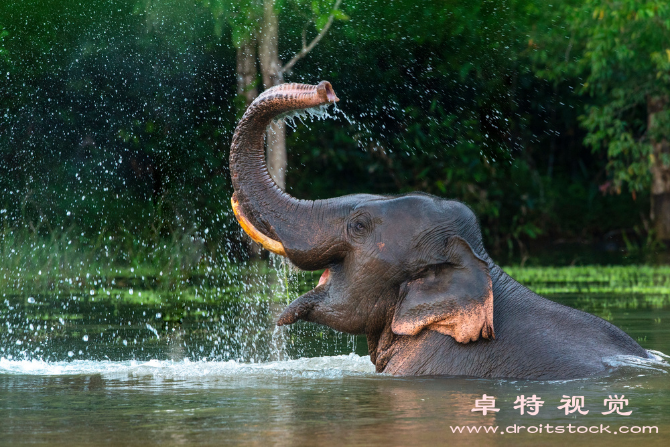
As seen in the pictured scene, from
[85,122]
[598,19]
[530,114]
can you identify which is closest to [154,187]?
[85,122]

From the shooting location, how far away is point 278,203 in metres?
5.52

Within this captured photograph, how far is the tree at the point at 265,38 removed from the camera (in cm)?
1642

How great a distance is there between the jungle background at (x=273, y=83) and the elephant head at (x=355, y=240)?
8.67 metres

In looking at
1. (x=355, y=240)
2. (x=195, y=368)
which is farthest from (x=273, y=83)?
(x=355, y=240)

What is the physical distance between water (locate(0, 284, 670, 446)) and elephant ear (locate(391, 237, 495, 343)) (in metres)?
0.26

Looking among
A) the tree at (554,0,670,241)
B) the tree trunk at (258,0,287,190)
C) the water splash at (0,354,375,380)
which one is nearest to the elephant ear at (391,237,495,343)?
the water splash at (0,354,375,380)

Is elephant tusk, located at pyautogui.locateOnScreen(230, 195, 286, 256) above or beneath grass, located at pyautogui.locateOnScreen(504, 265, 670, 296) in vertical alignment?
beneath

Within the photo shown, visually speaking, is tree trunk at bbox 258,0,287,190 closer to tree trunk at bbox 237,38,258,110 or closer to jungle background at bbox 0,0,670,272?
jungle background at bbox 0,0,670,272

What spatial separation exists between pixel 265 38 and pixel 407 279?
43.6 feet

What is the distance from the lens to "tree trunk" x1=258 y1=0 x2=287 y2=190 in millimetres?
17516

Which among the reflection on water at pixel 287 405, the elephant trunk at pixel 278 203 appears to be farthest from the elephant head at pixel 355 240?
the reflection on water at pixel 287 405

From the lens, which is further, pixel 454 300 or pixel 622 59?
pixel 622 59

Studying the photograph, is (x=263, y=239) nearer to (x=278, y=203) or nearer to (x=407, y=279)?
(x=278, y=203)

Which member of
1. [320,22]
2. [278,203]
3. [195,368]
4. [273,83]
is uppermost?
[320,22]
